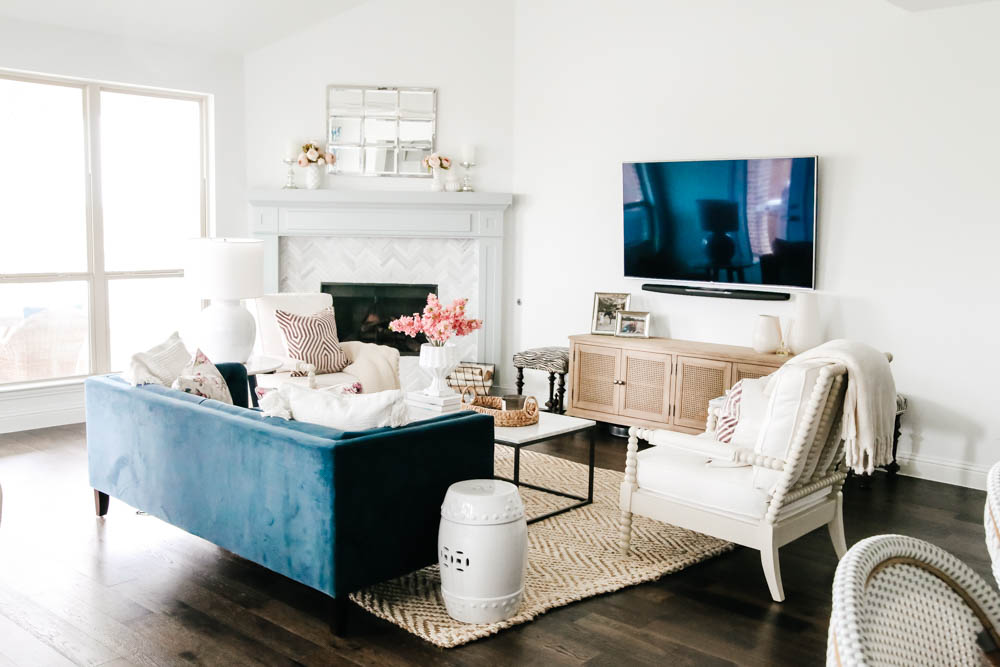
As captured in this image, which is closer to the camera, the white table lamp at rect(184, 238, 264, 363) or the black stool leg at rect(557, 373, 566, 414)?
the white table lamp at rect(184, 238, 264, 363)

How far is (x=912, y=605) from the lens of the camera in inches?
44.0

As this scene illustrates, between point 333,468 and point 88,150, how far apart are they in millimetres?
4581

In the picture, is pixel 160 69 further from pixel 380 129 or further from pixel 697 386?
pixel 697 386

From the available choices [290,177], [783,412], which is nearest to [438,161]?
[290,177]

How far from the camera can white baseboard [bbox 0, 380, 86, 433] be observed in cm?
578

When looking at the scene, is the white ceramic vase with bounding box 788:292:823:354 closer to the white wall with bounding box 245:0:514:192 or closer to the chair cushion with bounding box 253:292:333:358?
the white wall with bounding box 245:0:514:192

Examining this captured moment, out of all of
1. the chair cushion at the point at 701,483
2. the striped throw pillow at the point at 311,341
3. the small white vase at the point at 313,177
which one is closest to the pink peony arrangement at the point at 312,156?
the small white vase at the point at 313,177

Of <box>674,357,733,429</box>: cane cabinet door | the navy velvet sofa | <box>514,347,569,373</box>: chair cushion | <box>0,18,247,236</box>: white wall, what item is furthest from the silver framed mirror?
the navy velvet sofa

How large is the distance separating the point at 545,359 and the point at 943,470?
262cm

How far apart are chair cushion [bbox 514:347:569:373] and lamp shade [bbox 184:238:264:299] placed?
2182 mm

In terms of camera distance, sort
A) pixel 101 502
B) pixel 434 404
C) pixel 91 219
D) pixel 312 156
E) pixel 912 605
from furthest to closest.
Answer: pixel 312 156 → pixel 91 219 → pixel 434 404 → pixel 101 502 → pixel 912 605

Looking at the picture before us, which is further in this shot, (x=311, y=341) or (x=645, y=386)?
(x=645, y=386)

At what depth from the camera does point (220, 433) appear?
3.21 meters

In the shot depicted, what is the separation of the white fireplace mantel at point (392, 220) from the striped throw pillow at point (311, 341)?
1476 mm
